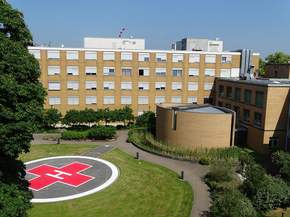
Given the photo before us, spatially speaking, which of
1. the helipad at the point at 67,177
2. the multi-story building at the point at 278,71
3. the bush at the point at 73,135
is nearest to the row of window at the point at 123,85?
the bush at the point at 73,135

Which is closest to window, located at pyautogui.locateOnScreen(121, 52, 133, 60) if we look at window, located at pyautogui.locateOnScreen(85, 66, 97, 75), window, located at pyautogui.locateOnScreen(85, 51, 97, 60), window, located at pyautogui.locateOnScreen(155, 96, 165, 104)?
window, located at pyautogui.locateOnScreen(85, 51, 97, 60)

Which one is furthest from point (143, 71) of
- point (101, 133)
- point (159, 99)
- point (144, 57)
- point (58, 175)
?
point (58, 175)

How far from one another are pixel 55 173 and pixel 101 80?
2574 centimetres

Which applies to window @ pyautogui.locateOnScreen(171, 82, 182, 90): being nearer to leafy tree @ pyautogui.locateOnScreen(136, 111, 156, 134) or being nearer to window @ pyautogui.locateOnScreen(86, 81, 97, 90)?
leafy tree @ pyautogui.locateOnScreen(136, 111, 156, 134)

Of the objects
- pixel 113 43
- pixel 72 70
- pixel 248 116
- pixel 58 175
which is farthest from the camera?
pixel 113 43

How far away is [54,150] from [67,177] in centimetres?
1014

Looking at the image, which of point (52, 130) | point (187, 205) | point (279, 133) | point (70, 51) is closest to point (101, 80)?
point (70, 51)

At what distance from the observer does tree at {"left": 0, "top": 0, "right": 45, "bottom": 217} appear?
15938mm

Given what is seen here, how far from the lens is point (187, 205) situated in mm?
26234

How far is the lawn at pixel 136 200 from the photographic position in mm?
24906

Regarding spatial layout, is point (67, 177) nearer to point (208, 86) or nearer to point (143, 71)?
point (143, 71)

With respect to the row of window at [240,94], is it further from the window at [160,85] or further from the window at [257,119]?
the window at [160,85]

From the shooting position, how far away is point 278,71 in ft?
199

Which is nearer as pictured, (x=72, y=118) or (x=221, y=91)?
(x=72, y=118)
